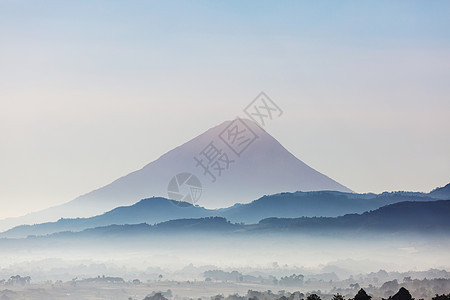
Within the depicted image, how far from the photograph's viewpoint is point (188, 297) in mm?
197000

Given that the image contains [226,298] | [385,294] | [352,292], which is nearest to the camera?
[385,294]

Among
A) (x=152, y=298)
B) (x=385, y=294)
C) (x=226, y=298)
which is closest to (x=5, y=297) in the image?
(x=152, y=298)

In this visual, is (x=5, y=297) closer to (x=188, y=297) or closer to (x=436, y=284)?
(x=188, y=297)

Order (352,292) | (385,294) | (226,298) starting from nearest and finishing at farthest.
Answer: (385,294), (226,298), (352,292)

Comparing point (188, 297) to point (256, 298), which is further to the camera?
point (188, 297)

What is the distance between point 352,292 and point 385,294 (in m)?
28.6

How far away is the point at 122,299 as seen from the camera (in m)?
199

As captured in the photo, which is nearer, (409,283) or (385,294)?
(385,294)

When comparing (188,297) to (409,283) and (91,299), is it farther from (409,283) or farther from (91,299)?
(409,283)

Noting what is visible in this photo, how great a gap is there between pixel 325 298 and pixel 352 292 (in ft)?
76.2

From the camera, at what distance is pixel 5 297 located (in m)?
197

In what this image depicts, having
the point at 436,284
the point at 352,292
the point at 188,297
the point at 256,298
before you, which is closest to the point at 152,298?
the point at 188,297

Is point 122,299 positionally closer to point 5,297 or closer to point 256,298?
point 5,297

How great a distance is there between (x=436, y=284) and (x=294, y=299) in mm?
26988
